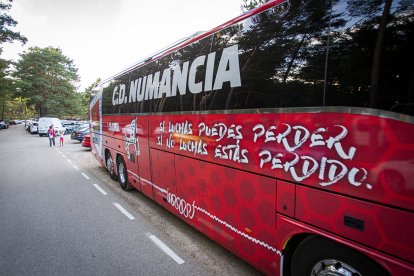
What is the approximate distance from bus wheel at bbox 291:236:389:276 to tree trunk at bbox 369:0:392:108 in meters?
1.24

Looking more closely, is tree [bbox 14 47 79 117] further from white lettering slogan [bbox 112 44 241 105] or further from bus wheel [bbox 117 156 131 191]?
white lettering slogan [bbox 112 44 241 105]

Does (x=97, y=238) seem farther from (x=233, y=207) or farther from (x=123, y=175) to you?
(x=123, y=175)

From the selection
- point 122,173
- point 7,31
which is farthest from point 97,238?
point 7,31

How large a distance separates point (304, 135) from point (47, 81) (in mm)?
53790

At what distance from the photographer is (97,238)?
14.8 ft

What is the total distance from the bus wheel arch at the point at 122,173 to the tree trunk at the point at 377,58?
6501 mm

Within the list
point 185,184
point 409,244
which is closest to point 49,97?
point 185,184

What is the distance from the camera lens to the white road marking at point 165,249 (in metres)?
3.75

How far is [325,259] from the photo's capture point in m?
2.29

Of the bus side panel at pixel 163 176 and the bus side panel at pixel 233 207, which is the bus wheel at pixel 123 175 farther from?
the bus side panel at pixel 233 207

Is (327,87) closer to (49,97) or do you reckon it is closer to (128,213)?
(128,213)

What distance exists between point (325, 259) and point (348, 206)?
2.09ft

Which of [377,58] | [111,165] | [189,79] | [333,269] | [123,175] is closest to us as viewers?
[377,58]

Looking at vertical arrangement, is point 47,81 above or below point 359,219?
above
